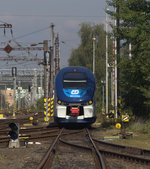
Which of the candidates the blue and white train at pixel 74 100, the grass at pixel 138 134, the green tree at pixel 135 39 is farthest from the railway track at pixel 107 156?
the blue and white train at pixel 74 100

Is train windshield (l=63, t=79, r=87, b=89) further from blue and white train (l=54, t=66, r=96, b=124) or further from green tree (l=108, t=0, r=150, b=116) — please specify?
green tree (l=108, t=0, r=150, b=116)

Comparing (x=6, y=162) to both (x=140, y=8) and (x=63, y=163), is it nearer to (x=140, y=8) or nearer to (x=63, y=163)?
(x=63, y=163)

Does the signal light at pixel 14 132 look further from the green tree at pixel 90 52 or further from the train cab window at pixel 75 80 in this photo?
the green tree at pixel 90 52

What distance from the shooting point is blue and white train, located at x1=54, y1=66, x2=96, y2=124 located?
20812 millimetres

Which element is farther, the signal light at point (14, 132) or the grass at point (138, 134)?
the grass at point (138, 134)

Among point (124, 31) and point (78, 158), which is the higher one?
point (124, 31)

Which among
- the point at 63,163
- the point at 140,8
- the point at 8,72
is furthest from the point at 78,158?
the point at 8,72

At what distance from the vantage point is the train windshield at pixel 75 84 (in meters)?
21.2

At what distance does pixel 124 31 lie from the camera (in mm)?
18578

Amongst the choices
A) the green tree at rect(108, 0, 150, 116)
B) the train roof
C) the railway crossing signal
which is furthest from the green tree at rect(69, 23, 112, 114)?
the railway crossing signal

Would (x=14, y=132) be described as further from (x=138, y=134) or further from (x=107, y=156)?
(x=138, y=134)

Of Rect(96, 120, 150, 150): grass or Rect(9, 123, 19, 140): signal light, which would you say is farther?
Rect(96, 120, 150, 150): grass

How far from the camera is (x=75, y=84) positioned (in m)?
21.3

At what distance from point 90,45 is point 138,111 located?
54.7 m
